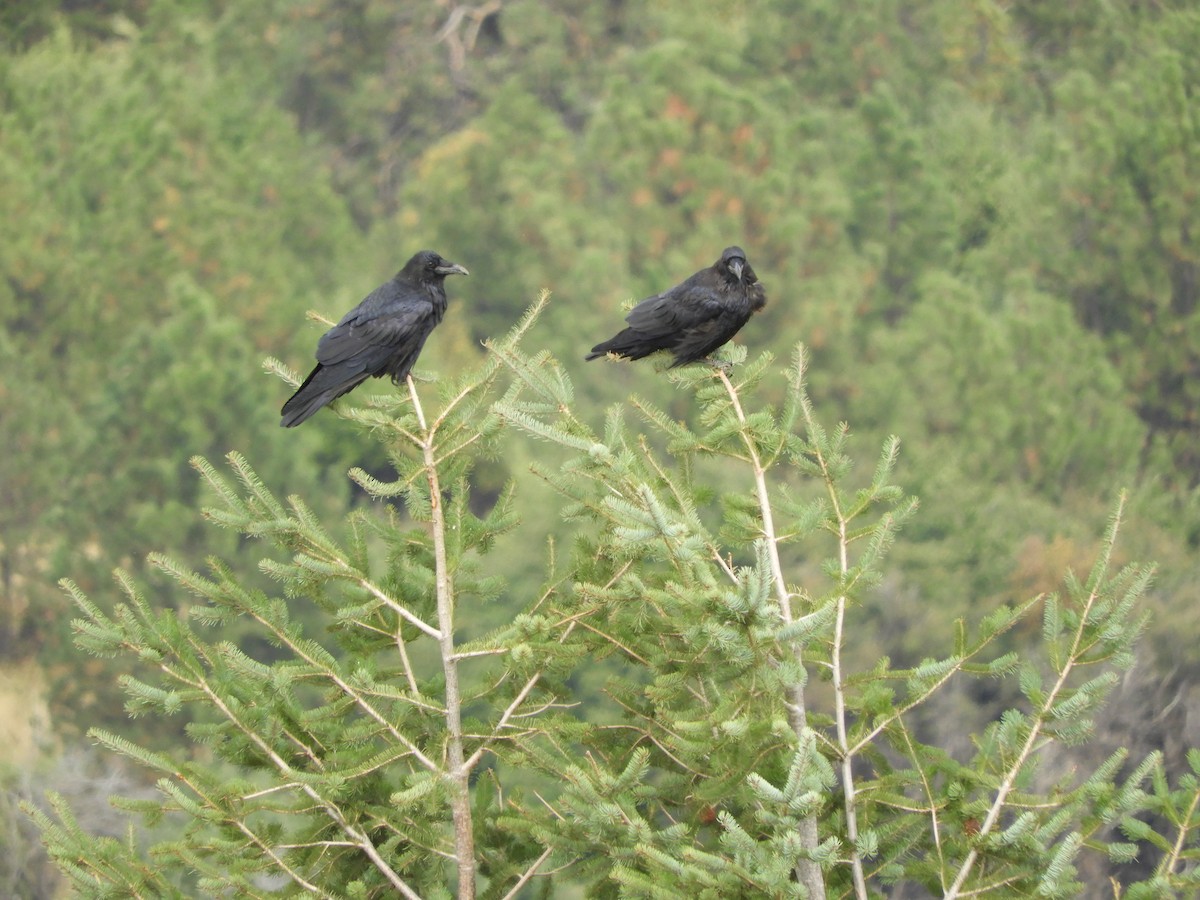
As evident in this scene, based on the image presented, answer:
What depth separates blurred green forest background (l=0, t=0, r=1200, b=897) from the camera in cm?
2728

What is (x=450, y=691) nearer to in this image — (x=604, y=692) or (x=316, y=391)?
(x=604, y=692)

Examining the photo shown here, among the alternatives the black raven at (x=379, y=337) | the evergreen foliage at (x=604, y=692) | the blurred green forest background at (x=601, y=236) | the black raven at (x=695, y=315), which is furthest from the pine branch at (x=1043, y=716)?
the blurred green forest background at (x=601, y=236)

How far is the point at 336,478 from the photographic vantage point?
29891 mm

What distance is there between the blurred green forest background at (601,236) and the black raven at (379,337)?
43.6ft

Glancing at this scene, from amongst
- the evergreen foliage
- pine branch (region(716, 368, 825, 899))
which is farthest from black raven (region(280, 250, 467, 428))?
pine branch (region(716, 368, 825, 899))

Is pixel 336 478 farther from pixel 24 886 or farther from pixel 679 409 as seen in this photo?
pixel 24 886

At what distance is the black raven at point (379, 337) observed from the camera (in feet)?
20.9

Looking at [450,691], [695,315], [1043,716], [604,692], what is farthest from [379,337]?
[1043,716]

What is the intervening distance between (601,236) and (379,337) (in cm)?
2788

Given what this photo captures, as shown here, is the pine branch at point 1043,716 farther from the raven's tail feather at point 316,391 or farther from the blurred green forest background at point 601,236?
the blurred green forest background at point 601,236

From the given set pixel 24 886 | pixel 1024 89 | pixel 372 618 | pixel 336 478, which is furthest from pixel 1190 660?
pixel 1024 89

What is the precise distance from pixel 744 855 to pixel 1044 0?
40.7m

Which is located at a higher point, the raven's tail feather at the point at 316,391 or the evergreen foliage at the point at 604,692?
the raven's tail feather at the point at 316,391

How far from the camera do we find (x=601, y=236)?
113 ft
